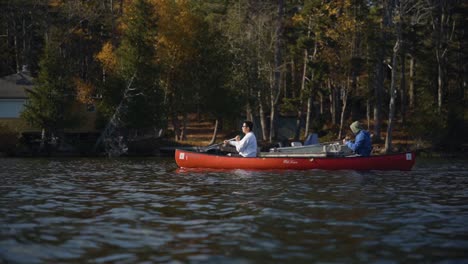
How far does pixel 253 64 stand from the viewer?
46594 mm

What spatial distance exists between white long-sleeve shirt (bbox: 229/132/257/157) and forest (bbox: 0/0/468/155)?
18.2 metres

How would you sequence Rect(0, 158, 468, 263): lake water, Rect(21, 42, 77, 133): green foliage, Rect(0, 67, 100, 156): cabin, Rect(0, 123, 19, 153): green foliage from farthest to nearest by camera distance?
Rect(0, 67, 100, 156): cabin → Rect(21, 42, 77, 133): green foliage → Rect(0, 123, 19, 153): green foliage → Rect(0, 158, 468, 263): lake water

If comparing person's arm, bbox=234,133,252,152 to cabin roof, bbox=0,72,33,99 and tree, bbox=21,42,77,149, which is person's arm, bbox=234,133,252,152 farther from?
cabin roof, bbox=0,72,33,99


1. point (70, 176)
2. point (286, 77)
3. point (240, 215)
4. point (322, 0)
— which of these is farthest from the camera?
point (286, 77)

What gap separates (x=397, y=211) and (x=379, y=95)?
113 ft

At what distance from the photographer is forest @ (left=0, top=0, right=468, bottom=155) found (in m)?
42.4

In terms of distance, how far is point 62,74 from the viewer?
43.2 metres

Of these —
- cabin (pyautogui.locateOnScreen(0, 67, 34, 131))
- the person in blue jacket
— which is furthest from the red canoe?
cabin (pyautogui.locateOnScreen(0, 67, 34, 131))

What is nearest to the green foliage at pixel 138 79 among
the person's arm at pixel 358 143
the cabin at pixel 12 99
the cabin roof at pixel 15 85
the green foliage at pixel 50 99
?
the green foliage at pixel 50 99

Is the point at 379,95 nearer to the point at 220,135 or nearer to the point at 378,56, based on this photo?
the point at 378,56

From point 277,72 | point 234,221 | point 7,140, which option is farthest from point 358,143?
point 7,140

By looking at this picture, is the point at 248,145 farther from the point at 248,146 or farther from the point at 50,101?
the point at 50,101

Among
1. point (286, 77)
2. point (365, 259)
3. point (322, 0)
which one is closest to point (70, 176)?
point (365, 259)

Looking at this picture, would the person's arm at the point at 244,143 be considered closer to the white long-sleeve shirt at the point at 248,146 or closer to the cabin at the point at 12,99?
the white long-sleeve shirt at the point at 248,146
